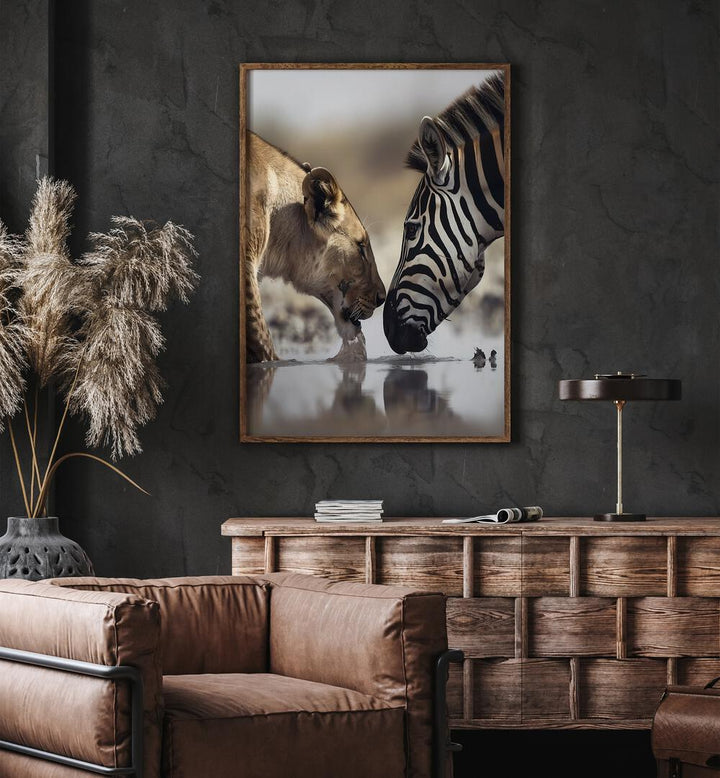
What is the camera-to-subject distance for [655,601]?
138 inches

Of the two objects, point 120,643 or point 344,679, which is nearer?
point 120,643

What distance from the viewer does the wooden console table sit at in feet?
11.5

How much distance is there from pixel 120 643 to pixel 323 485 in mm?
1766

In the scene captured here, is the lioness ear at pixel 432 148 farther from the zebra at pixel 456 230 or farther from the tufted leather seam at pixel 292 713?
the tufted leather seam at pixel 292 713

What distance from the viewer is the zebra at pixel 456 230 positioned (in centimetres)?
405

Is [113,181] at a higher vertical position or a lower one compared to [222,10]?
lower

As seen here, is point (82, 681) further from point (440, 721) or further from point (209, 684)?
point (440, 721)

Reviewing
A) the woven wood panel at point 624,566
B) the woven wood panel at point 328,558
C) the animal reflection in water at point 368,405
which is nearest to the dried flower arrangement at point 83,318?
the animal reflection in water at point 368,405

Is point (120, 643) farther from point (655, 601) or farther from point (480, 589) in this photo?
point (655, 601)

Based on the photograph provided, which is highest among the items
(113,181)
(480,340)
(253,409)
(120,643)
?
(113,181)

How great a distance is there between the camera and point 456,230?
4.06 m

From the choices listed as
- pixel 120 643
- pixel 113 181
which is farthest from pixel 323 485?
pixel 120 643

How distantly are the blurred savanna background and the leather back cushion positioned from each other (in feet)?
4.12

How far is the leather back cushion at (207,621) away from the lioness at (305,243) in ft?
4.09
